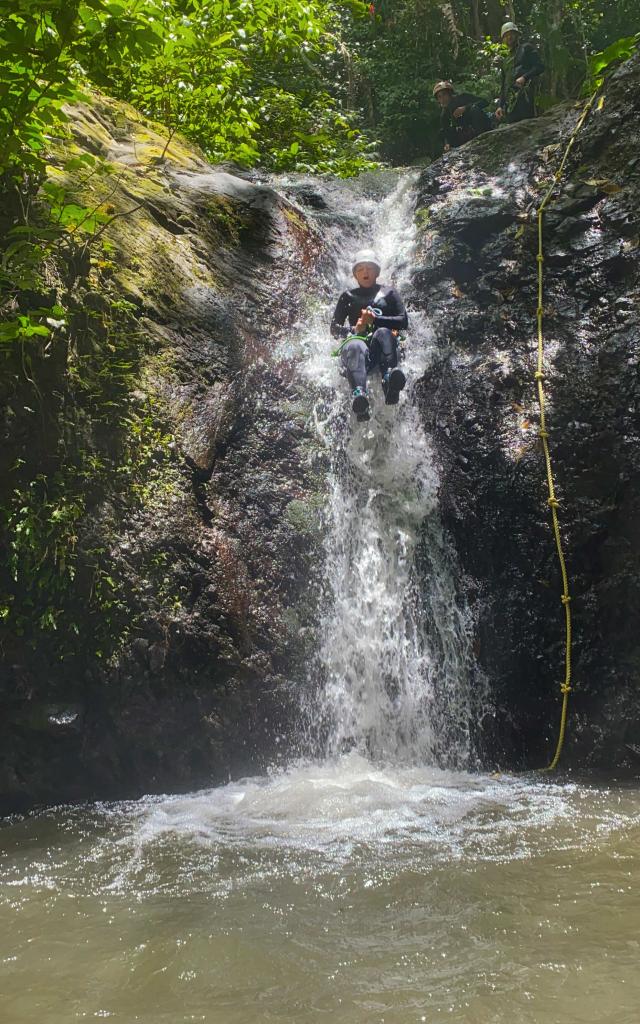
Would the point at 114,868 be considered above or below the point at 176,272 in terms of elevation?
below

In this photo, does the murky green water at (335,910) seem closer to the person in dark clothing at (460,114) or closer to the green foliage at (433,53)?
the person in dark clothing at (460,114)

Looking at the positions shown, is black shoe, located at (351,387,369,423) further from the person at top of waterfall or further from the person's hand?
the person at top of waterfall

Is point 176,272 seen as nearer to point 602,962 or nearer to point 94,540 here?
point 94,540

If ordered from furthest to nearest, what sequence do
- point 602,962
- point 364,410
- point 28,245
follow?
point 364,410 < point 28,245 < point 602,962

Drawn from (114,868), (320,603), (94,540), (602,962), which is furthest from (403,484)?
(602,962)

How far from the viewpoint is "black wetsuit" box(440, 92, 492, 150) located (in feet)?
31.0

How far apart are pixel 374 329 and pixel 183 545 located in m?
2.76

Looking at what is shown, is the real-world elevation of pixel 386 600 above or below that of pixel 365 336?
below

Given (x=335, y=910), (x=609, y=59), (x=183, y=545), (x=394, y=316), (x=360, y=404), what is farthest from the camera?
(x=609, y=59)

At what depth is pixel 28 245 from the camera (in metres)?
4.30

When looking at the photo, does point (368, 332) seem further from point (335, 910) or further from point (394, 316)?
point (335, 910)

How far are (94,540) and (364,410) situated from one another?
2.41 meters

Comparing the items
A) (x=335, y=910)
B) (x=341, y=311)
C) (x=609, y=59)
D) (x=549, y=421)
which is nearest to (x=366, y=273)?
(x=341, y=311)

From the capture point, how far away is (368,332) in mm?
6297
